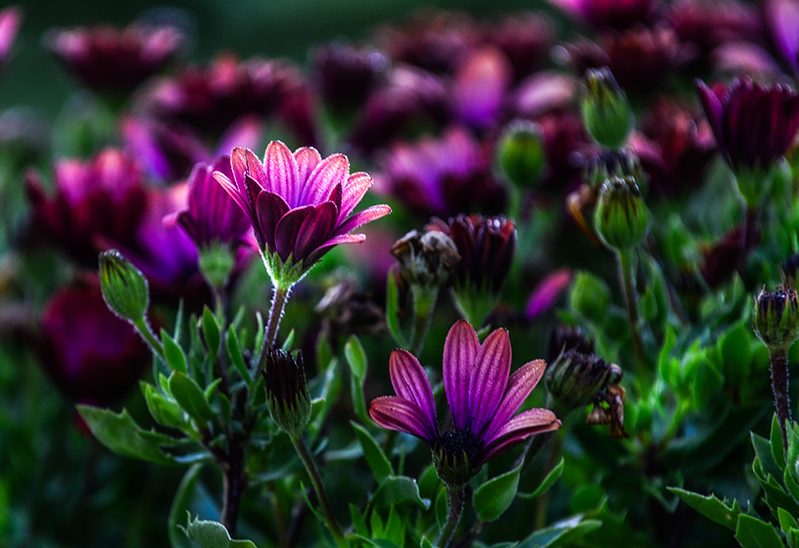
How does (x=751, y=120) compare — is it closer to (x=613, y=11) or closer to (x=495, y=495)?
(x=495, y=495)

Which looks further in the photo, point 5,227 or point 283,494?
point 5,227

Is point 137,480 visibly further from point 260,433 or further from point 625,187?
point 625,187

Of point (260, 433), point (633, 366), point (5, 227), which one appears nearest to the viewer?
point (260, 433)

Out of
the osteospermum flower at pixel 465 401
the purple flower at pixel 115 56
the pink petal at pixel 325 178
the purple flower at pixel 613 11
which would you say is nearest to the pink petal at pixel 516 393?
the osteospermum flower at pixel 465 401

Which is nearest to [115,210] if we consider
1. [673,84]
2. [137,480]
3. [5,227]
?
[137,480]

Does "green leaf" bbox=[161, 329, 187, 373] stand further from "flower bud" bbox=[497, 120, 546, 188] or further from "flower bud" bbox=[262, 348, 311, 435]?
"flower bud" bbox=[497, 120, 546, 188]

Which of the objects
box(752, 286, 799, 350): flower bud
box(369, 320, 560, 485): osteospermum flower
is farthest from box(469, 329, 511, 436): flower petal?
box(752, 286, 799, 350): flower bud

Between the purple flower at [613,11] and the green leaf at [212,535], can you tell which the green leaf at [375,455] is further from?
the purple flower at [613,11]
